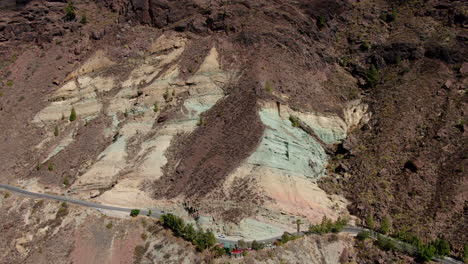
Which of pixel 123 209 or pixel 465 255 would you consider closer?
pixel 465 255

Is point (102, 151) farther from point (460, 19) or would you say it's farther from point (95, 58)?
point (460, 19)

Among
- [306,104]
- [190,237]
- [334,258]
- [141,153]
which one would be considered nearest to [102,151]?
[141,153]

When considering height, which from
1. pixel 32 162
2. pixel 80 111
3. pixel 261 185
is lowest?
pixel 32 162

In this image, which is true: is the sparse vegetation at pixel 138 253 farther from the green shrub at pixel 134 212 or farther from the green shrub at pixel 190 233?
the green shrub at pixel 190 233

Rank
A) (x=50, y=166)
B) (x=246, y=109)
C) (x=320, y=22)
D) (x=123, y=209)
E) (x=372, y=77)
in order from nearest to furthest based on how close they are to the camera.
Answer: (x=123, y=209) < (x=246, y=109) < (x=50, y=166) < (x=372, y=77) < (x=320, y=22)

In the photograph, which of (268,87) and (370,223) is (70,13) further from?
(370,223)

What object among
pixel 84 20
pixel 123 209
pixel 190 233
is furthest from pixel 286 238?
pixel 84 20

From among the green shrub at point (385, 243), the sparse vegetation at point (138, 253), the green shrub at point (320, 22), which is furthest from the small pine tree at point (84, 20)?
the green shrub at point (385, 243)
